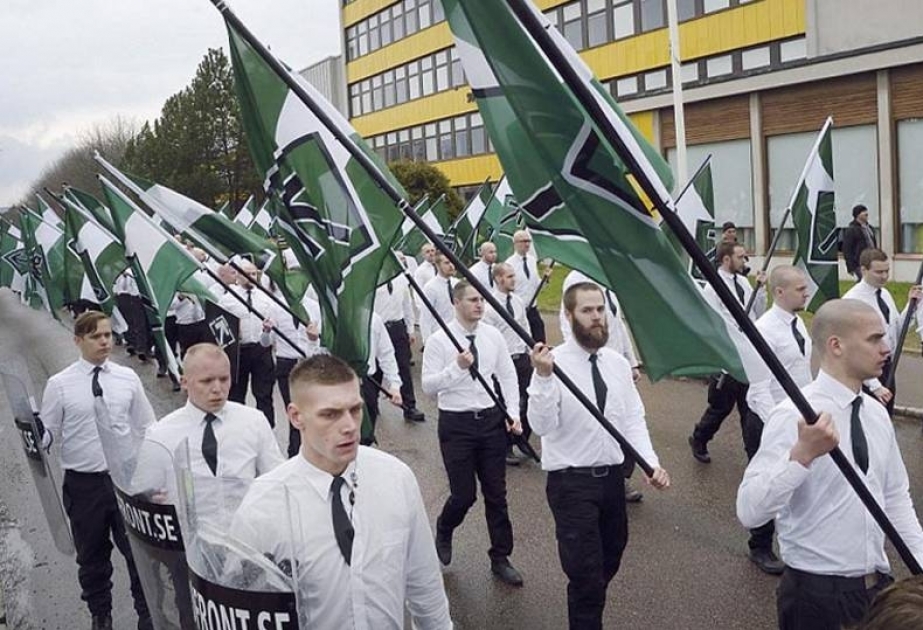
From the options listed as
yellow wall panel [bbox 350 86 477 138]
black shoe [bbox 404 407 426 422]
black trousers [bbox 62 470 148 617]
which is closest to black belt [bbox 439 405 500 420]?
black trousers [bbox 62 470 148 617]

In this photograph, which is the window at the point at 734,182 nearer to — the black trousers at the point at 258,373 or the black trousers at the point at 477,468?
the black trousers at the point at 258,373

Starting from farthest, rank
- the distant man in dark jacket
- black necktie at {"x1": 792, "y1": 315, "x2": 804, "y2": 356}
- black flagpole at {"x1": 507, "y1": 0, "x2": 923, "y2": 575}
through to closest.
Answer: the distant man in dark jacket
black necktie at {"x1": 792, "y1": 315, "x2": 804, "y2": 356}
black flagpole at {"x1": 507, "y1": 0, "x2": 923, "y2": 575}

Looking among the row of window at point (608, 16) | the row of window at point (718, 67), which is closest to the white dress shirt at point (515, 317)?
the row of window at point (608, 16)

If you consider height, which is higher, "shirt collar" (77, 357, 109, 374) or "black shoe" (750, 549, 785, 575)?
"shirt collar" (77, 357, 109, 374)

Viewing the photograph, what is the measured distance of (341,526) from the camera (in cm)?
303

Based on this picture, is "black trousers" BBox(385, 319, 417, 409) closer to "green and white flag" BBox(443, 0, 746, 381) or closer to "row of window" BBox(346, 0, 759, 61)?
"green and white flag" BBox(443, 0, 746, 381)

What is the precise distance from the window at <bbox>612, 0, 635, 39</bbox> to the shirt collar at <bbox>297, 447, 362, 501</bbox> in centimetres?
3037

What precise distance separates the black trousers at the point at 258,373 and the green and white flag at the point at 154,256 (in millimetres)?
3206

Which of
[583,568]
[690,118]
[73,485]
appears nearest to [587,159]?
[583,568]

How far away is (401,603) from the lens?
315 centimetres

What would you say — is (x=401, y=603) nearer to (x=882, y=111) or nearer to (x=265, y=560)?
(x=265, y=560)

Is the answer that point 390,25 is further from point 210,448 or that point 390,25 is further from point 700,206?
point 210,448

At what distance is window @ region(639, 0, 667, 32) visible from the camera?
2973cm

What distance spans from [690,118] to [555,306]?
724 cm
